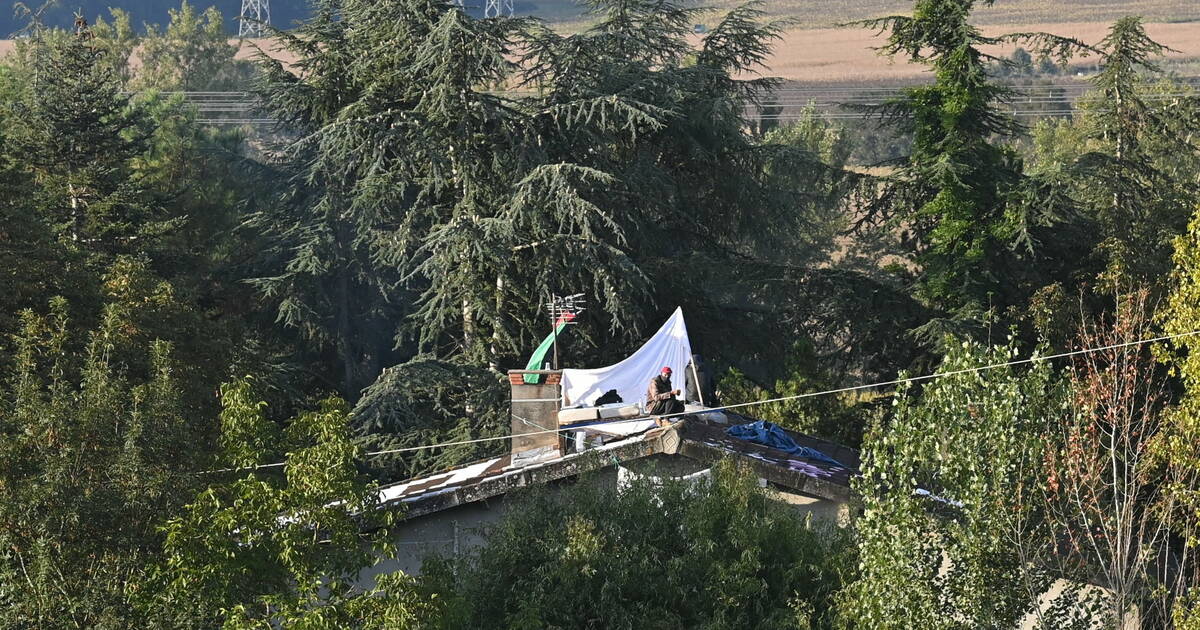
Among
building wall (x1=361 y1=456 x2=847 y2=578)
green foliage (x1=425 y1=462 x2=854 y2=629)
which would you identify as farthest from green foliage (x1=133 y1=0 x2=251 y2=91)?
green foliage (x1=425 y1=462 x2=854 y2=629)

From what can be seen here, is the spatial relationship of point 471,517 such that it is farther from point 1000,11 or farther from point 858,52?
point 1000,11

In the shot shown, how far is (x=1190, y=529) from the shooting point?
19859 mm

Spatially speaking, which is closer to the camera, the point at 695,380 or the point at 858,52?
the point at 695,380

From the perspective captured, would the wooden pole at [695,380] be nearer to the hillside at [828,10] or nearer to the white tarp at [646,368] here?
the white tarp at [646,368]

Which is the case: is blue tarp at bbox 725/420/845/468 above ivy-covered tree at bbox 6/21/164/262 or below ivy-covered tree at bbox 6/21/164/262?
below

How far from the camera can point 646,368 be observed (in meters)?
24.8

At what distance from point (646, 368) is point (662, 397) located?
216 centimetres

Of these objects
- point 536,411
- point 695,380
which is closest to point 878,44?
point 695,380

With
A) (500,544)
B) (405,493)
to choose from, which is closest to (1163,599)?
(500,544)

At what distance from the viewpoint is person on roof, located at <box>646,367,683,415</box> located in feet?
73.4

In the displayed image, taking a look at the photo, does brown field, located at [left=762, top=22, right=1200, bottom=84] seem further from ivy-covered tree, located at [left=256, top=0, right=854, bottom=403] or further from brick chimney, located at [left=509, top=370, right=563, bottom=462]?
brick chimney, located at [left=509, top=370, right=563, bottom=462]

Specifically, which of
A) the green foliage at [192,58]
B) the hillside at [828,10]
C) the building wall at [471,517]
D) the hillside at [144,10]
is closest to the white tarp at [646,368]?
the building wall at [471,517]

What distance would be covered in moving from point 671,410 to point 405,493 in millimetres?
4187

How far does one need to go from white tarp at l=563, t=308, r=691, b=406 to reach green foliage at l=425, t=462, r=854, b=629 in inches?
282
